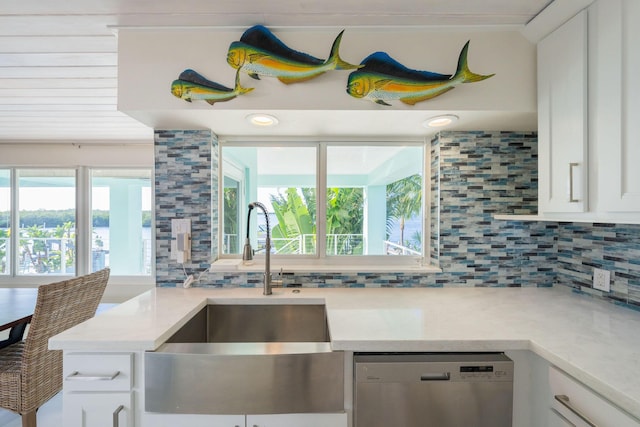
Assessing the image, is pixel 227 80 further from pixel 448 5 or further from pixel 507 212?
pixel 507 212

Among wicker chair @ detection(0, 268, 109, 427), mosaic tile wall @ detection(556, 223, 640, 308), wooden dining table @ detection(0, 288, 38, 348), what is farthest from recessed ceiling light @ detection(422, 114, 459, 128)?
wooden dining table @ detection(0, 288, 38, 348)

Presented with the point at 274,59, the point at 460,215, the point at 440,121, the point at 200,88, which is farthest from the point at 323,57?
the point at 460,215

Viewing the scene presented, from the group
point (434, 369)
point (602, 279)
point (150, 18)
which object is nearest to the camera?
point (434, 369)

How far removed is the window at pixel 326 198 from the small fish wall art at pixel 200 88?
57 centimetres

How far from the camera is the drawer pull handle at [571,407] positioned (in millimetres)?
851

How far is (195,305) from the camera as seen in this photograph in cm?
146

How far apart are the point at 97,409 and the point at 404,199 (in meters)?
1.89

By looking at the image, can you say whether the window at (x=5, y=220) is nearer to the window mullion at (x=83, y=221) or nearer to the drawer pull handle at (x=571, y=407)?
the window mullion at (x=83, y=221)

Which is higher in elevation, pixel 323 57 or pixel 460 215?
pixel 323 57

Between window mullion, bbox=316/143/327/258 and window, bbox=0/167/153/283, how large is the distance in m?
3.12

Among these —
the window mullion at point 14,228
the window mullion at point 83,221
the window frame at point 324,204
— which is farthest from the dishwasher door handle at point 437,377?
the window mullion at point 14,228

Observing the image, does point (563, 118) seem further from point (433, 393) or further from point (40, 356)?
point (40, 356)

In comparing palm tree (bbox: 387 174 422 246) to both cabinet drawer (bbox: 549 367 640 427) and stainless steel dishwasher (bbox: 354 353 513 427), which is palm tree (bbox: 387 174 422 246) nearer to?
stainless steel dishwasher (bbox: 354 353 513 427)

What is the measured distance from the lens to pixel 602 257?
149 cm
